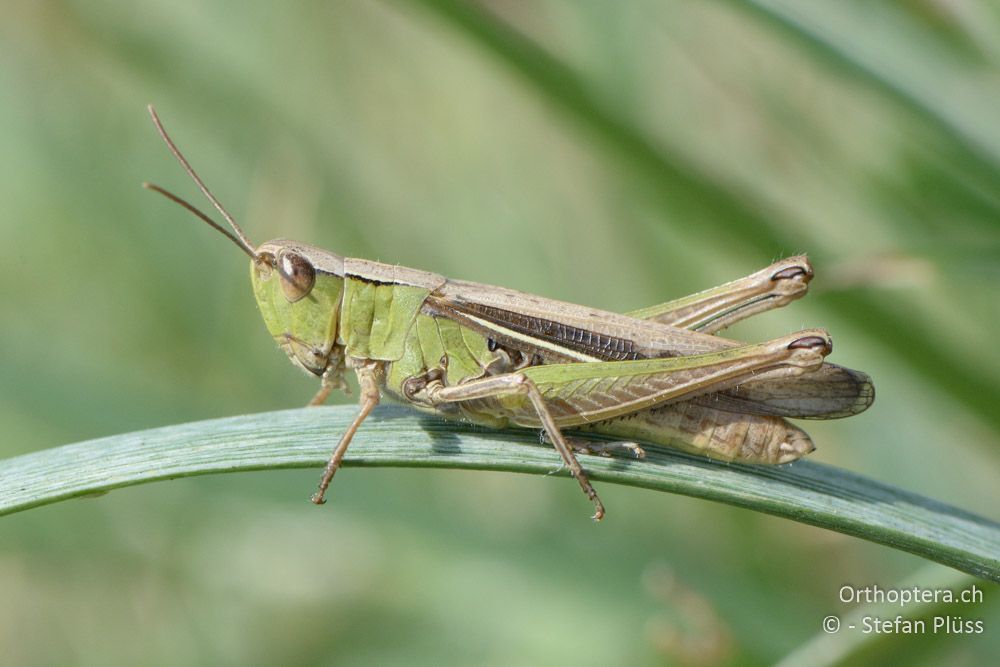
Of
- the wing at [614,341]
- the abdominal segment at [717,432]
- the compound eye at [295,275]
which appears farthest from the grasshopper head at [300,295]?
the abdominal segment at [717,432]

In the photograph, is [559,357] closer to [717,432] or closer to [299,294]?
[717,432]

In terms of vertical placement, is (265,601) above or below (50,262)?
below

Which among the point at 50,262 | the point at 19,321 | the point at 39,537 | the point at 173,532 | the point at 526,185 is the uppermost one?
the point at 526,185

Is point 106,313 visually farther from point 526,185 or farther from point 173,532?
point 526,185

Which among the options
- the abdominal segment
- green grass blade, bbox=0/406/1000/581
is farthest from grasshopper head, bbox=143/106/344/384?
the abdominal segment

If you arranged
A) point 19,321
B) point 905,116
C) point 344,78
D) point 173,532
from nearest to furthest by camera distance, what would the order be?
1. point 905,116
2. point 173,532
3. point 19,321
4. point 344,78

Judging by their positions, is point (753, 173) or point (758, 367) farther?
point (753, 173)

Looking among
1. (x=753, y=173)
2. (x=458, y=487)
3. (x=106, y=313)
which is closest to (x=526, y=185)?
(x=753, y=173)

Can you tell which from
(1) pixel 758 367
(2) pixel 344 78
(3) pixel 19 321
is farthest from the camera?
(2) pixel 344 78
